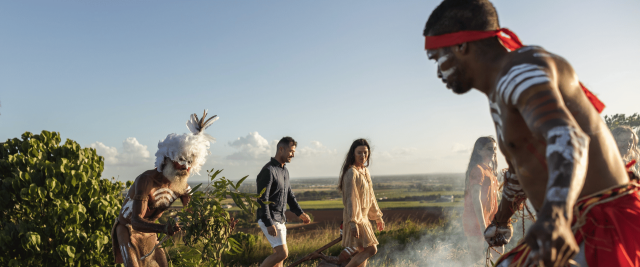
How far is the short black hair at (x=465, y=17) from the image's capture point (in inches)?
67.9

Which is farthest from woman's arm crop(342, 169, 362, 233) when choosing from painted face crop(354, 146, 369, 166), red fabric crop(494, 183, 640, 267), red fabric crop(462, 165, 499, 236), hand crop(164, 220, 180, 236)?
red fabric crop(494, 183, 640, 267)

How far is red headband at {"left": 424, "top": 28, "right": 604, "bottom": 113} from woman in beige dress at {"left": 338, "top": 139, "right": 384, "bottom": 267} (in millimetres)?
3831

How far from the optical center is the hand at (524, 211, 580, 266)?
115 cm

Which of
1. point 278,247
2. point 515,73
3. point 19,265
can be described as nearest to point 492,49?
point 515,73

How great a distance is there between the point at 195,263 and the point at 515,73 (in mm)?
3970

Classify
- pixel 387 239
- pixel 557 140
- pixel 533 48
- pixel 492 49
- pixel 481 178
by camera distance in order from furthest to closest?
1. pixel 387 239
2. pixel 481 178
3. pixel 492 49
4. pixel 533 48
5. pixel 557 140

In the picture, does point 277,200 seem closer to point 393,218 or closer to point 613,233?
point 613,233

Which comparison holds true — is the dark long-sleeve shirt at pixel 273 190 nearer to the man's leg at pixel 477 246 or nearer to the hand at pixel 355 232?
the hand at pixel 355 232

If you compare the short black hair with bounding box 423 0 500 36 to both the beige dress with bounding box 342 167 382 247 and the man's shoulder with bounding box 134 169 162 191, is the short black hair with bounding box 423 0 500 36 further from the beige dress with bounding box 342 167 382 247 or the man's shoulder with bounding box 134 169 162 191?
the beige dress with bounding box 342 167 382 247

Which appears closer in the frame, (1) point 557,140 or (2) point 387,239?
(1) point 557,140

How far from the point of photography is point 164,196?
4.08 m

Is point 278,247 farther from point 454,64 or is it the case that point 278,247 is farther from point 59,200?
point 454,64

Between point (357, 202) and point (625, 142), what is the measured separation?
334cm

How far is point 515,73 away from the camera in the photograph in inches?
58.0
